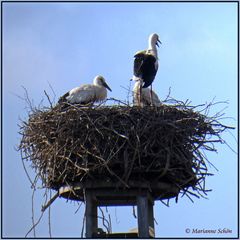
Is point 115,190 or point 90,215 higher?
point 115,190

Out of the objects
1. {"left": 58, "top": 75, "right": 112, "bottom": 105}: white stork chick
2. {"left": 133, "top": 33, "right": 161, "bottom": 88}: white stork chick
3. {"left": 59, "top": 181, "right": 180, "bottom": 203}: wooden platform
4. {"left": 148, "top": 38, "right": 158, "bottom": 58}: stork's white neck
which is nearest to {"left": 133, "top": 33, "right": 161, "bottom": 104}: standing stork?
{"left": 133, "top": 33, "right": 161, "bottom": 88}: white stork chick

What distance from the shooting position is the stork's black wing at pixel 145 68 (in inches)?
442

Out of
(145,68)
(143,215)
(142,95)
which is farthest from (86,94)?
(143,215)

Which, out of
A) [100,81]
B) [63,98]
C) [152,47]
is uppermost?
[152,47]

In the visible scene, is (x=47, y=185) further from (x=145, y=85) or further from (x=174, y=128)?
(x=145, y=85)

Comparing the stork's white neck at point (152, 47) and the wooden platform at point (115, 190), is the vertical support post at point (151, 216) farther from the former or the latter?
the stork's white neck at point (152, 47)

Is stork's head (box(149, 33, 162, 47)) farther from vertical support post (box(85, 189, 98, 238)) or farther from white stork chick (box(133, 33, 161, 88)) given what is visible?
vertical support post (box(85, 189, 98, 238))

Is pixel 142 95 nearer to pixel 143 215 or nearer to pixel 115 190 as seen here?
pixel 115 190

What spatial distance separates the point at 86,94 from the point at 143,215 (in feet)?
8.86

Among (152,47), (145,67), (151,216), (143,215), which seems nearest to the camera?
(143,215)

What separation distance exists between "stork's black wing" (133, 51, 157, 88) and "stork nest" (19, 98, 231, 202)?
1.87 metres

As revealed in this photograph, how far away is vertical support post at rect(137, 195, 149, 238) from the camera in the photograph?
336 inches

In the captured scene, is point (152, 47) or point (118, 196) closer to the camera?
point (118, 196)

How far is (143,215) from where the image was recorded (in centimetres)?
865
